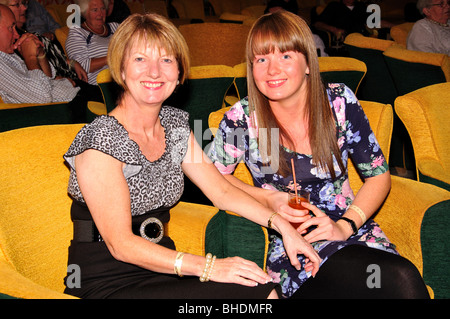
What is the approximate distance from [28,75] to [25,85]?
143 millimetres

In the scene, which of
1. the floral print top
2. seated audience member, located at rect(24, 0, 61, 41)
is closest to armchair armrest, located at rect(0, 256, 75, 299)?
the floral print top

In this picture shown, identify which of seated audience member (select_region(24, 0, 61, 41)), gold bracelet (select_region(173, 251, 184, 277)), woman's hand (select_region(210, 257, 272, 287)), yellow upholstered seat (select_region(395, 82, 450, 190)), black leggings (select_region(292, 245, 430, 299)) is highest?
seated audience member (select_region(24, 0, 61, 41))

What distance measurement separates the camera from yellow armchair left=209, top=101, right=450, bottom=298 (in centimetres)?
175

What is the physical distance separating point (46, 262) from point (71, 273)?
0.13 metres

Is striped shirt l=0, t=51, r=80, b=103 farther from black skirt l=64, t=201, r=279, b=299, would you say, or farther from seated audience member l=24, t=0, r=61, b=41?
seated audience member l=24, t=0, r=61, b=41

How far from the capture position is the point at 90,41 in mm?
4215

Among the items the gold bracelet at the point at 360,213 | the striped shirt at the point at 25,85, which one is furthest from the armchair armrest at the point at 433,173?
the striped shirt at the point at 25,85

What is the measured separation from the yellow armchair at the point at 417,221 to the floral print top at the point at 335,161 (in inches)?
4.0

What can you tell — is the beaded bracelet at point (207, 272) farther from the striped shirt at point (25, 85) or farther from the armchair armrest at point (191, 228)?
the striped shirt at point (25, 85)

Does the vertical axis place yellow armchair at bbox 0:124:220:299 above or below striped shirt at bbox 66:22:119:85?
below

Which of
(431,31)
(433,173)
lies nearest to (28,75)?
(433,173)

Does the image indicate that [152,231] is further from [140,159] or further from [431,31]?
[431,31]

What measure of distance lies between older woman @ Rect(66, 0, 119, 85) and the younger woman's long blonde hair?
2542mm

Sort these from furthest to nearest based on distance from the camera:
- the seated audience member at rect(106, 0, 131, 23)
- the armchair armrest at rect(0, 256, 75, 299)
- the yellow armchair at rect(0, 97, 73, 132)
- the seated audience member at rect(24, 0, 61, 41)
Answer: the seated audience member at rect(106, 0, 131, 23) < the seated audience member at rect(24, 0, 61, 41) < the yellow armchair at rect(0, 97, 73, 132) < the armchair armrest at rect(0, 256, 75, 299)
